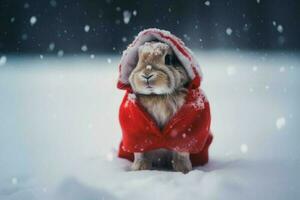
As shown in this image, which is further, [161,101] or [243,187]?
[161,101]

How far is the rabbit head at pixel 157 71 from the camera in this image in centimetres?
203

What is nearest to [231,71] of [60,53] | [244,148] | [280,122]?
[60,53]

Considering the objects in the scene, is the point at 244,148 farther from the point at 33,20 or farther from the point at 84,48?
the point at 84,48

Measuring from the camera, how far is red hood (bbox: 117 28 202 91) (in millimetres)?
2109

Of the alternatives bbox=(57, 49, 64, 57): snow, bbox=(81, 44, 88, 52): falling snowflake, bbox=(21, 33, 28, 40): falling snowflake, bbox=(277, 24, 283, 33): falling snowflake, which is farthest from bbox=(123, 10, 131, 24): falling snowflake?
bbox=(277, 24, 283, 33): falling snowflake

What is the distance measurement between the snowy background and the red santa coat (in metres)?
0.12

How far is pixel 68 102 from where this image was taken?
14.1ft

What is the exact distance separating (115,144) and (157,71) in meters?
0.78

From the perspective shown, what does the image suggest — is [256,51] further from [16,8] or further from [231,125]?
[231,125]

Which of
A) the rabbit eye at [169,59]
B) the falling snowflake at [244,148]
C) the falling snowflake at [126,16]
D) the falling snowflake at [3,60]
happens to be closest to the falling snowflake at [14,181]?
the rabbit eye at [169,59]

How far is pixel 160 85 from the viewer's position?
2.03 meters

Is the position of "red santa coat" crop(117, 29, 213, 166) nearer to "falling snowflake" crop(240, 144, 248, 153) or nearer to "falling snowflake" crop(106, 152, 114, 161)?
"falling snowflake" crop(106, 152, 114, 161)

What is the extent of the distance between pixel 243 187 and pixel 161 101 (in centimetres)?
45

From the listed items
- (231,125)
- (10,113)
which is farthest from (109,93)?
(231,125)
